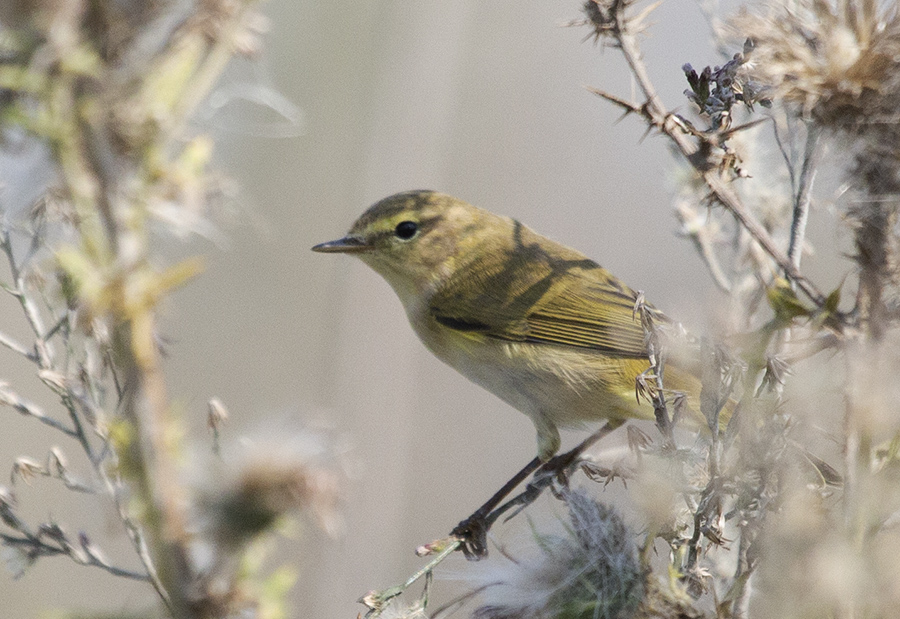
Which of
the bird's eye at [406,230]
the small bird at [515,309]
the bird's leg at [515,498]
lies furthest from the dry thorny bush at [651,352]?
the bird's eye at [406,230]

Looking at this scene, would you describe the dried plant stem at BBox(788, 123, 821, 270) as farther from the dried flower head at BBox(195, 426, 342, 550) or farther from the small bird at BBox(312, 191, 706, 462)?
the small bird at BBox(312, 191, 706, 462)

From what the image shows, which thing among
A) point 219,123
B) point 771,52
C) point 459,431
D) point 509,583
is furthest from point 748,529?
point 459,431

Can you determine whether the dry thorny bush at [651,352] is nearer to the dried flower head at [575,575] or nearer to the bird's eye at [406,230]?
the dried flower head at [575,575]

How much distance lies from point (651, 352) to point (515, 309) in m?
1.62

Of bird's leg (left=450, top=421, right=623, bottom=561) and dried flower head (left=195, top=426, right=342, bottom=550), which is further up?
dried flower head (left=195, top=426, right=342, bottom=550)

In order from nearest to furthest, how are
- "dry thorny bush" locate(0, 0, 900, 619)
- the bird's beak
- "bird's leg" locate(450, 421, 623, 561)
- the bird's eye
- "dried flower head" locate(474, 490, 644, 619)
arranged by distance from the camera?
"dry thorny bush" locate(0, 0, 900, 619)
"dried flower head" locate(474, 490, 644, 619)
"bird's leg" locate(450, 421, 623, 561)
the bird's beak
the bird's eye

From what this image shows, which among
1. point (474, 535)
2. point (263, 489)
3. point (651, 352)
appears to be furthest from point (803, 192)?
point (474, 535)

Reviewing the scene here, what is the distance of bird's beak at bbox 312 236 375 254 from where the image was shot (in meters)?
2.99

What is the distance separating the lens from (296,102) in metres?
5.89

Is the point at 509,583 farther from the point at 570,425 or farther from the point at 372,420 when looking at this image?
the point at 372,420

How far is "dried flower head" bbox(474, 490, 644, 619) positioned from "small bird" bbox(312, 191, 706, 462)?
3.75 ft

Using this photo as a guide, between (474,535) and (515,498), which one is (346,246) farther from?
(515,498)

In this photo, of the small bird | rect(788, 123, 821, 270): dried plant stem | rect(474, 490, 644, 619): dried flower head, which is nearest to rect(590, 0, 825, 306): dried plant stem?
rect(788, 123, 821, 270): dried plant stem

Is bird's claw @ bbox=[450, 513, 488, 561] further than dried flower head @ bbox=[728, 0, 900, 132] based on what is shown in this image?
Yes
